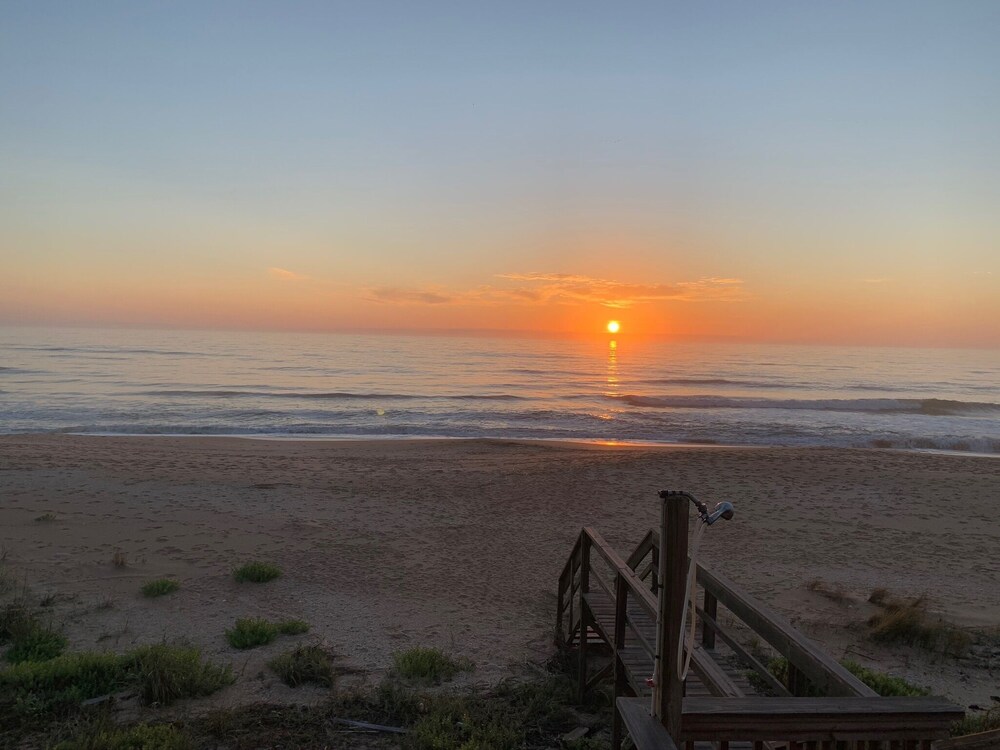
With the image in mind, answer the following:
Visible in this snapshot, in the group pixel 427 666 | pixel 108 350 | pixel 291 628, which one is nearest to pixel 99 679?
pixel 291 628

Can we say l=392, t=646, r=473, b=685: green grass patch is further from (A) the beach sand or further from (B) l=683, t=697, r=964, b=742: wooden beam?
(B) l=683, t=697, r=964, b=742: wooden beam

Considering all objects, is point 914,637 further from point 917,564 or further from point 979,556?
point 979,556

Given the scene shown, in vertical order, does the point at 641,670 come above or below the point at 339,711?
above

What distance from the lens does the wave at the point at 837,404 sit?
37.0m

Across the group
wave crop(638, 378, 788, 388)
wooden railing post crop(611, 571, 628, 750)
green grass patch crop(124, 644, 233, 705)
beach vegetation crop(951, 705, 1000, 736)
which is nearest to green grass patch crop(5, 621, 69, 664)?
green grass patch crop(124, 644, 233, 705)

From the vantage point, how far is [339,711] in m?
5.42

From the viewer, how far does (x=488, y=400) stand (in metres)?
38.0

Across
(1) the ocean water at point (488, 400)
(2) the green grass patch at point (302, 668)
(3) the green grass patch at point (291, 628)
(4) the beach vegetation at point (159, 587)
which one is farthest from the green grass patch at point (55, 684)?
(1) the ocean water at point (488, 400)

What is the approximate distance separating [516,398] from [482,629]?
31674 mm

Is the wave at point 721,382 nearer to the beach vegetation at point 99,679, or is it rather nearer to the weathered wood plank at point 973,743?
the beach vegetation at point 99,679

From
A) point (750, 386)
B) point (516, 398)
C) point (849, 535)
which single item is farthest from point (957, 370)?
point (849, 535)

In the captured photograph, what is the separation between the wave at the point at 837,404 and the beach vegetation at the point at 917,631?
29162mm

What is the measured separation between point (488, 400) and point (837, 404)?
65.9 feet

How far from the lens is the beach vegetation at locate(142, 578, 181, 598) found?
27.4 ft
